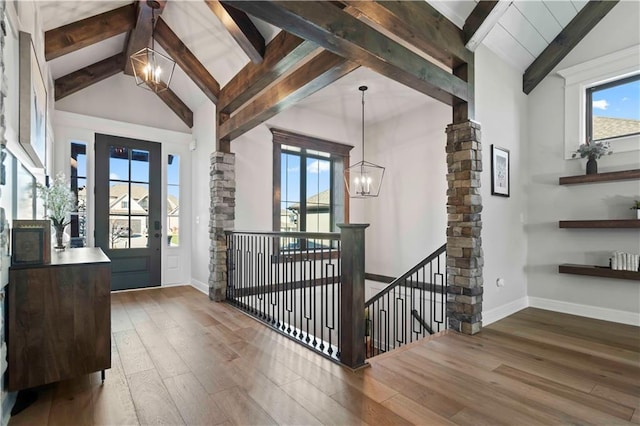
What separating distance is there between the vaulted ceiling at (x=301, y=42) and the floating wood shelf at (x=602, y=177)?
136cm

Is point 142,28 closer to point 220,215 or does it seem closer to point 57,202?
point 57,202

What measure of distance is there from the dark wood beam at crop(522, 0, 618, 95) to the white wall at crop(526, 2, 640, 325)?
0.29ft

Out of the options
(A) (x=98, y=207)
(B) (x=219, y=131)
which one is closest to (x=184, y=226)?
(A) (x=98, y=207)

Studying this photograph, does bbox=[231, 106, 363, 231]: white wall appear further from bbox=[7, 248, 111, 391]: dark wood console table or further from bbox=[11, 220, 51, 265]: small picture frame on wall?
bbox=[11, 220, 51, 265]: small picture frame on wall

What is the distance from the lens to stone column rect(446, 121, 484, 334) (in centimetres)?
329

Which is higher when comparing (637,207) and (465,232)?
(637,207)

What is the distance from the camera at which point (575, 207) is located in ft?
13.4

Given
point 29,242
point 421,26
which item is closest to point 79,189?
point 29,242

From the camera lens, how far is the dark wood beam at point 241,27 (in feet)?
11.0

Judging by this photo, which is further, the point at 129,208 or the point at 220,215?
the point at 129,208

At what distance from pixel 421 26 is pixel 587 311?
12.7ft

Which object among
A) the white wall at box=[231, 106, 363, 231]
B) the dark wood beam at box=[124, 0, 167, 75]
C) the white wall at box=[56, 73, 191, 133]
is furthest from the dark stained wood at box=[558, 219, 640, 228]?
the white wall at box=[56, 73, 191, 133]

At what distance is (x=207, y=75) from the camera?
461 cm

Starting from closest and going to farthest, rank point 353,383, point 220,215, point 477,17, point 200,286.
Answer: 1. point 353,383
2. point 477,17
3. point 220,215
4. point 200,286
